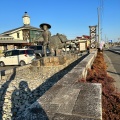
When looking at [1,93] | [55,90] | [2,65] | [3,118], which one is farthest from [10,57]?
[55,90]

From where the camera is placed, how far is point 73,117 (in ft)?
7.65

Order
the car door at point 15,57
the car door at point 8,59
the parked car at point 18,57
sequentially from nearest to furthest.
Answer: the parked car at point 18,57, the car door at point 15,57, the car door at point 8,59

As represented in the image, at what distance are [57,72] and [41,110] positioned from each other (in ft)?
30.7

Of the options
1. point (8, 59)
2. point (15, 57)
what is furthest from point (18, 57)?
point (8, 59)

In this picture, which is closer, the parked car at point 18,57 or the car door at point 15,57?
the parked car at point 18,57

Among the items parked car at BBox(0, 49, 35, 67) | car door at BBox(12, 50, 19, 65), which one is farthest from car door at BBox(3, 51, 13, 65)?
car door at BBox(12, 50, 19, 65)

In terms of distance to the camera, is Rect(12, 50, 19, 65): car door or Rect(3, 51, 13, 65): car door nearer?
Rect(12, 50, 19, 65): car door

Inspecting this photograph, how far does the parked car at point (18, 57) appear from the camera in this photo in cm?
1716

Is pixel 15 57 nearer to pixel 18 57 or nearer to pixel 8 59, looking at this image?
pixel 18 57

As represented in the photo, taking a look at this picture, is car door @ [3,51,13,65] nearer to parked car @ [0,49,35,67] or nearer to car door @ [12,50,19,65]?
parked car @ [0,49,35,67]

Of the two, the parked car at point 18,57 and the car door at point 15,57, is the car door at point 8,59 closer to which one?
the parked car at point 18,57

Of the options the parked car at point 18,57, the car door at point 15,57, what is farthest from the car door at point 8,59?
the car door at point 15,57

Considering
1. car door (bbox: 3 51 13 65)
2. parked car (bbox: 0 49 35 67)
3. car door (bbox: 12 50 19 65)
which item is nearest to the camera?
parked car (bbox: 0 49 35 67)

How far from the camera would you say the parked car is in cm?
1716
